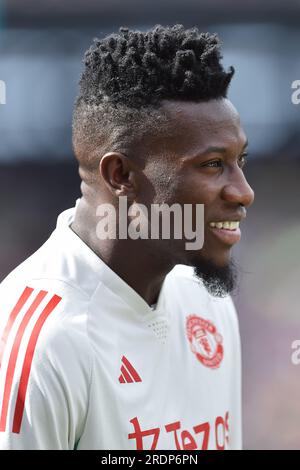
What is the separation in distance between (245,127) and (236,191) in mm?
3324

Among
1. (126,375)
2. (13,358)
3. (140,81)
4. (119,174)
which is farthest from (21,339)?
(140,81)

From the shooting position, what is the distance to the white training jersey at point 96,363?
68.1 inches

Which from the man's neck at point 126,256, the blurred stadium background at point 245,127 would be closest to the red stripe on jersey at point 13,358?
the man's neck at point 126,256

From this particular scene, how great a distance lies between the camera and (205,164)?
1.93 meters

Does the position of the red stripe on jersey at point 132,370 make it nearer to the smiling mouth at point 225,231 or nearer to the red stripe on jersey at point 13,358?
the red stripe on jersey at point 13,358

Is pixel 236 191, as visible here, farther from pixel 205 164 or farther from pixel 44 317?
pixel 44 317

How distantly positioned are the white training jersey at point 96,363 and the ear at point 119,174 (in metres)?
0.16

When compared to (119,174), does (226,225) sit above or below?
below

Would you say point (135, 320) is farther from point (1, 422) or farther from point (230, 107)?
point (230, 107)

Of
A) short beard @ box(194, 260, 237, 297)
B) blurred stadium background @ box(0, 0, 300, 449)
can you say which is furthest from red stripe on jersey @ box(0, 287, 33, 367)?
blurred stadium background @ box(0, 0, 300, 449)

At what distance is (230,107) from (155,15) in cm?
370

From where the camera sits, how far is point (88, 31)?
535 cm

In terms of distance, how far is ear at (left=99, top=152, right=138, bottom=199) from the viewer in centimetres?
195

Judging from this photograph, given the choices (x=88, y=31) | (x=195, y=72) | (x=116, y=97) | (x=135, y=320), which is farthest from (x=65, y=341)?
(x=88, y=31)
